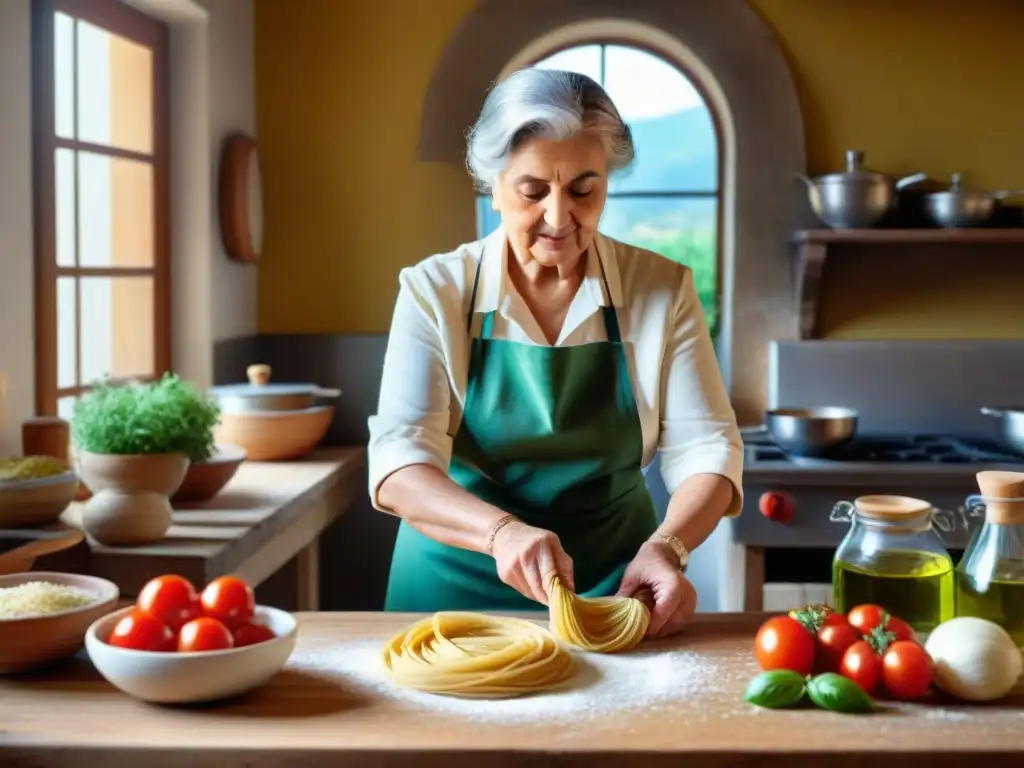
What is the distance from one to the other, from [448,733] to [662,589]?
1.42 feet

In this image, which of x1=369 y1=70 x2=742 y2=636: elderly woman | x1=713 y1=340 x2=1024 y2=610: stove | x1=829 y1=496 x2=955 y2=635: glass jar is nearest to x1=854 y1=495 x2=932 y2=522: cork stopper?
x1=829 y1=496 x2=955 y2=635: glass jar

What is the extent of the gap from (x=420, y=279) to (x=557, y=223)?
295 mm

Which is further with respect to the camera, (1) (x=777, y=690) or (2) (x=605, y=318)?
(2) (x=605, y=318)

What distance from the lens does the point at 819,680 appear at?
4.08ft

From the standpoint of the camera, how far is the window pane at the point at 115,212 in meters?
2.88

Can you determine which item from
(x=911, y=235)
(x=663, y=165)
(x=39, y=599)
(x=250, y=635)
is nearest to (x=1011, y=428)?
(x=911, y=235)

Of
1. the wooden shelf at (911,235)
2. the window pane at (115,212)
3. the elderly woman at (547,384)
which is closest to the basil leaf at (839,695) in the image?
the elderly woman at (547,384)

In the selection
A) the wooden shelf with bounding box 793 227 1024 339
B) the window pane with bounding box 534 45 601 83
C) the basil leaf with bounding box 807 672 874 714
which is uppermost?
the window pane with bounding box 534 45 601 83

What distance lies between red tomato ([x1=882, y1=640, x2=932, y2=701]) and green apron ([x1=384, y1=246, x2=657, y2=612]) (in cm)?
66

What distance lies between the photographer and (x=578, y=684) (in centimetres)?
132

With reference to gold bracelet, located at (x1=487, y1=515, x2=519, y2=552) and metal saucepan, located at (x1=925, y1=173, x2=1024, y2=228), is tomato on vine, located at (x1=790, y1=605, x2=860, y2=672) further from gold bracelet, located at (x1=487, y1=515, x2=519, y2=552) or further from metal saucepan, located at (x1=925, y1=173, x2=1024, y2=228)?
metal saucepan, located at (x1=925, y1=173, x2=1024, y2=228)

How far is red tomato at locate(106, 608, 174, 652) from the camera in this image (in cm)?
126

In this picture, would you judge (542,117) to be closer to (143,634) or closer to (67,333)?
(143,634)

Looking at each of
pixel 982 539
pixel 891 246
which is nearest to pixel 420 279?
pixel 982 539
